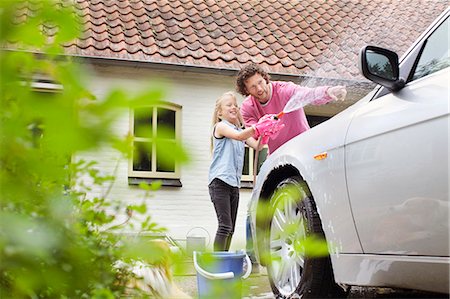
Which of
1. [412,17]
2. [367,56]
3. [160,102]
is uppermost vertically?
[412,17]

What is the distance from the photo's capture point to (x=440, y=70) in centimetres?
271

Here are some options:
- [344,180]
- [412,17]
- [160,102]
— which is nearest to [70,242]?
[160,102]

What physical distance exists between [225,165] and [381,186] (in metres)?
2.48

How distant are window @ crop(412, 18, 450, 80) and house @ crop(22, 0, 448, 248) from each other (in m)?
5.49

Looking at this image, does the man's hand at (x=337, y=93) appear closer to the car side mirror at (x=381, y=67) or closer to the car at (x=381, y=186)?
the car at (x=381, y=186)

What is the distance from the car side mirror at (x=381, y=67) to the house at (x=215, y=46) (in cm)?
535

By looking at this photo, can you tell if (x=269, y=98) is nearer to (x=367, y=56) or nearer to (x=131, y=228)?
(x=367, y=56)

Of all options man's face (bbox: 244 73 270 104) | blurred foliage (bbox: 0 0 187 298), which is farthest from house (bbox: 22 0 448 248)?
blurred foliage (bbox: 0 0 187 298)

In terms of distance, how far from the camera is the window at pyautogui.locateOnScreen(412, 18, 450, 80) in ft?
9.12

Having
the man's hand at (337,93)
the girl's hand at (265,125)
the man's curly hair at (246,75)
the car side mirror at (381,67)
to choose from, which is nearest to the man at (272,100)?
the man's curly hair at (246,75)

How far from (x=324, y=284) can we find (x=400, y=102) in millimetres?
1124

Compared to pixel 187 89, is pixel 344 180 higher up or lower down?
lower down

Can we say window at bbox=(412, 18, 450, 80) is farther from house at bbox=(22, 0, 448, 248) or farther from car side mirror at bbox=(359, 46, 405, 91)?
house at bbox=(22, 0, 448, 248)

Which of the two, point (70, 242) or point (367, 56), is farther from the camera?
point (367, 56)
